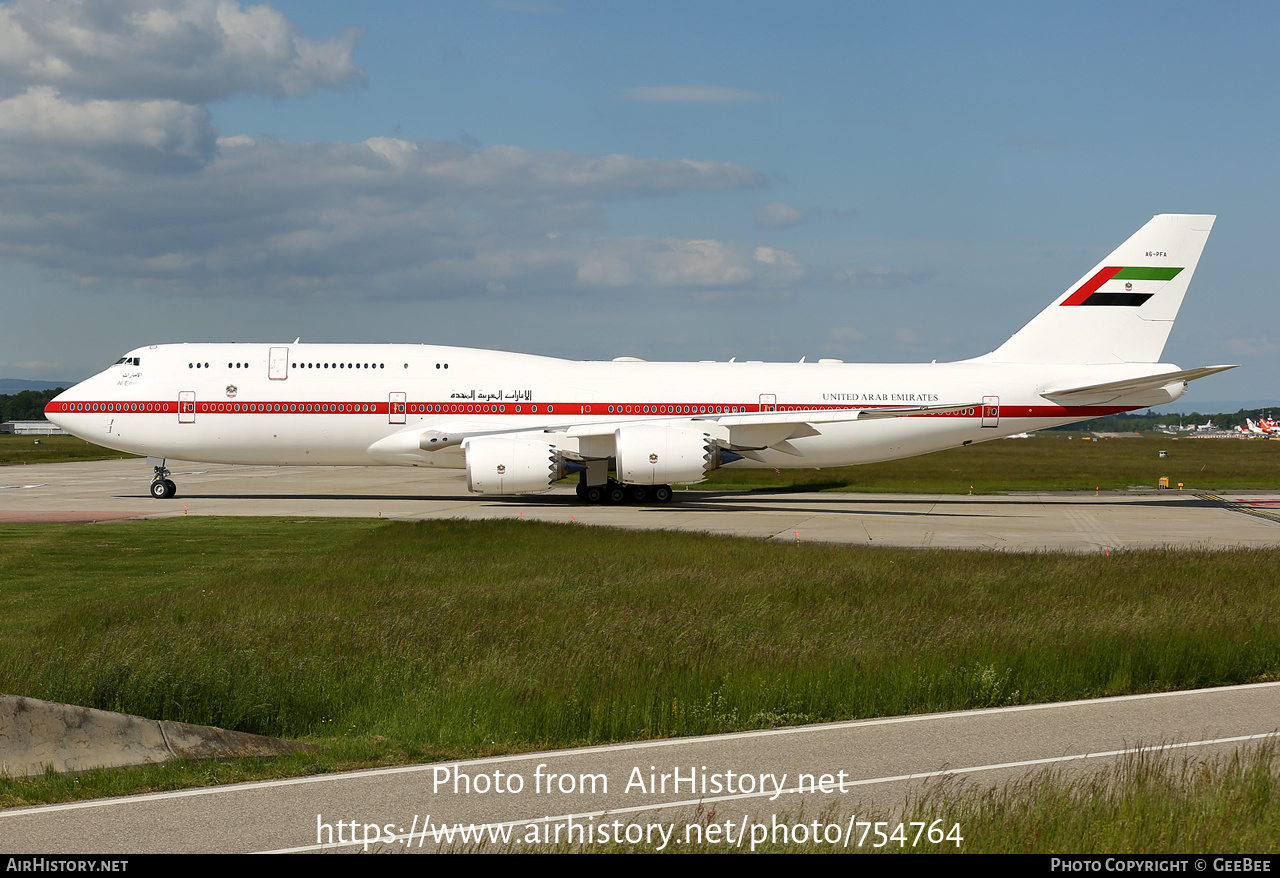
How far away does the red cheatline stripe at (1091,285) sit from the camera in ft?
109

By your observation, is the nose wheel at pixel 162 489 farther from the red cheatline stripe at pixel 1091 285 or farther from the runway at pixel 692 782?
the red cheatline stripe at pixel 1091 285

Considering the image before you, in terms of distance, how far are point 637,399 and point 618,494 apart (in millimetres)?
3111

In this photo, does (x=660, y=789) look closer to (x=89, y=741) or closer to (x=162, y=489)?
(x=89, y=741)

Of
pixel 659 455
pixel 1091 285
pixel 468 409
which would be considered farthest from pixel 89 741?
pixel 1091 285

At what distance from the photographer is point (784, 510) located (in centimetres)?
3111

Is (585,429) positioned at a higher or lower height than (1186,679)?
higher

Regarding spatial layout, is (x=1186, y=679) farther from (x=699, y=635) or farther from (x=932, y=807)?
(x=932, y=807)

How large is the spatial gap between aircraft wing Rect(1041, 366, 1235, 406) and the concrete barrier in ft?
95.2

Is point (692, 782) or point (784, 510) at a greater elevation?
point (784, 510)

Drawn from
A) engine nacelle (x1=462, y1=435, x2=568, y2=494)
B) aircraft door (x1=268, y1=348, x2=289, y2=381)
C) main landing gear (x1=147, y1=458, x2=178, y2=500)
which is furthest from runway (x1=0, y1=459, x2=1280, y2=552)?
aircraft door (x1=268, y1=348, x2=289, y2=381)

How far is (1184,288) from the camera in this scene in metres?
33.2

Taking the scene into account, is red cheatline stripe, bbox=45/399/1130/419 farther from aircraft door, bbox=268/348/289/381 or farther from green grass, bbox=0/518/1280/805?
green grass, bbox=0/518/1280/805

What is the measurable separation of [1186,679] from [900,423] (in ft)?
73.4
